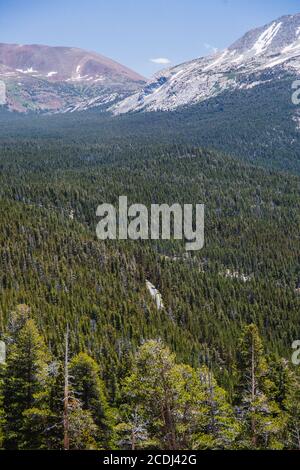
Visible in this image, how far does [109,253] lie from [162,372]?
143930mm

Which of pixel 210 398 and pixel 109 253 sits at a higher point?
pixel 109 253

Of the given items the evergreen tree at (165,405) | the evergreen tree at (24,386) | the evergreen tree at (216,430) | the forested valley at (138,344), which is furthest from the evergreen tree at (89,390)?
the evergreen tree at (216,430)

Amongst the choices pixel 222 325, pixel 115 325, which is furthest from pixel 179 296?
pixel 115 325

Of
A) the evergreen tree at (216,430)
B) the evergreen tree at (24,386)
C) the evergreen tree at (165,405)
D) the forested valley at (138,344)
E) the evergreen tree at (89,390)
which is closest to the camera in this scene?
the evergreen tree at (165,405)

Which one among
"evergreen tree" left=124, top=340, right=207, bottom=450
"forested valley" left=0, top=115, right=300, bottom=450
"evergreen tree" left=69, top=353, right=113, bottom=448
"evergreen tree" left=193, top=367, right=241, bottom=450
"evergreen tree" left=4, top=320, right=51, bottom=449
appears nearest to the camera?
"evergreen tree" left=124, top=340, right=207, bottom=450

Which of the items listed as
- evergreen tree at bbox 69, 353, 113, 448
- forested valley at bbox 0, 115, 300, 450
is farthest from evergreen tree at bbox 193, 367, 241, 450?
evergreen tree at bbox 69, 353, 113, 448

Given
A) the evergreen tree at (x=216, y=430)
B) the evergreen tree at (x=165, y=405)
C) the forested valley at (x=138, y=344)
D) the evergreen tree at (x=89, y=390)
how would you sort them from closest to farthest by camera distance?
the evergreen tree at (x=165, y=405), the forested valley at (x=138, y=344), the evergreen tree at (x=216, y=430), the evergreen tree at (x=89, y=390)

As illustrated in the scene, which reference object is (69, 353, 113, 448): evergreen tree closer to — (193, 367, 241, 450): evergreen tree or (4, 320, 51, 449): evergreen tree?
(4, 320, 51, 449): evergreen tree

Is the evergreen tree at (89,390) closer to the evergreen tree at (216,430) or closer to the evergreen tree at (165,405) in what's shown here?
the evergreen tree at (165,405)

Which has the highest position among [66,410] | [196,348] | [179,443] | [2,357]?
[196,348]

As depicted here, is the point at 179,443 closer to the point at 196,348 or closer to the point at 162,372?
the point at 162,372

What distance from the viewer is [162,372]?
30859 millimetres

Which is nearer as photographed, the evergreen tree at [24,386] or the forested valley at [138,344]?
the forested valley at [138,344]

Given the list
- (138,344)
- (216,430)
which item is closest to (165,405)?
(216,430)
